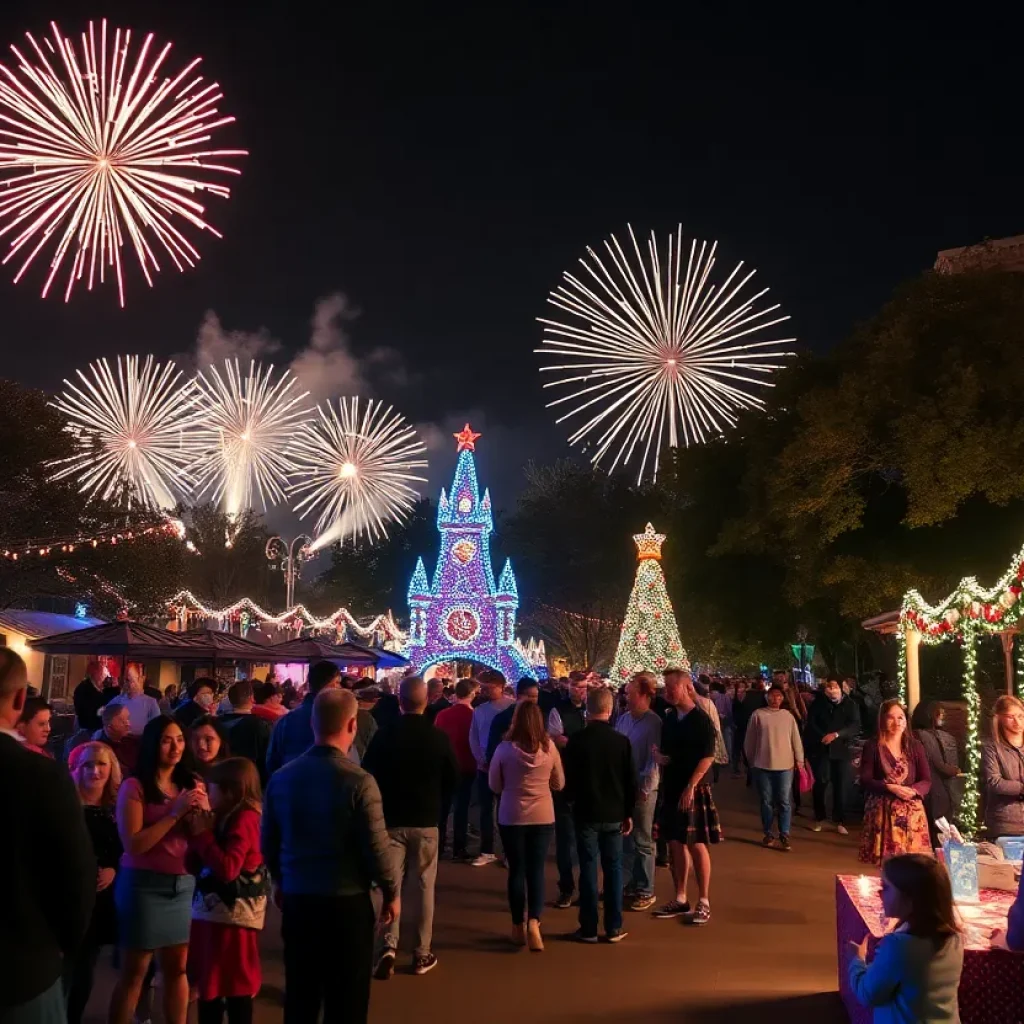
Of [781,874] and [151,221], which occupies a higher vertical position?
[151,221]

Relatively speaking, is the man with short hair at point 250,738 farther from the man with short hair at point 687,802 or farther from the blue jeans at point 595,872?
the man with short hair at point 687,802

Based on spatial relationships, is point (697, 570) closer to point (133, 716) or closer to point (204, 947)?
point (133, 716)

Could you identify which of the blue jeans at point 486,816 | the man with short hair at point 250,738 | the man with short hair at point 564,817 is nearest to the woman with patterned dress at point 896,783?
the man with short hair at point 564,817

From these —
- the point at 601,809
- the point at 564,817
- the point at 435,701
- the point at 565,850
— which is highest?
the point at 435,701

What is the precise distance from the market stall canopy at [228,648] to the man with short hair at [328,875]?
507 inches

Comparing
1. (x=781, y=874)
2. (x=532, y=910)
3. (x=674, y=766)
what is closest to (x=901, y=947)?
(x=532, y=910)

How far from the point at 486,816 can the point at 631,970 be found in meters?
4.61

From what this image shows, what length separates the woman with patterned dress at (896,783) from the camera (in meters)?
8.73

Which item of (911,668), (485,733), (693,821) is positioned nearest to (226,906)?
(693,821)

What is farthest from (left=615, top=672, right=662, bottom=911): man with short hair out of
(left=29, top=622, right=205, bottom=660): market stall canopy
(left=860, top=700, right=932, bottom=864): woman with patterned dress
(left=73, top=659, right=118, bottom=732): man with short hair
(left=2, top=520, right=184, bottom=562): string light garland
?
(left=2, top=520, right=184, bottom=562): string light garland

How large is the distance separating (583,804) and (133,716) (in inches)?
195

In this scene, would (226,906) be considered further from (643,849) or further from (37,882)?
(643,849)

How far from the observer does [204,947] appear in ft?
15.6

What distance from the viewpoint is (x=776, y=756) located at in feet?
38.9
